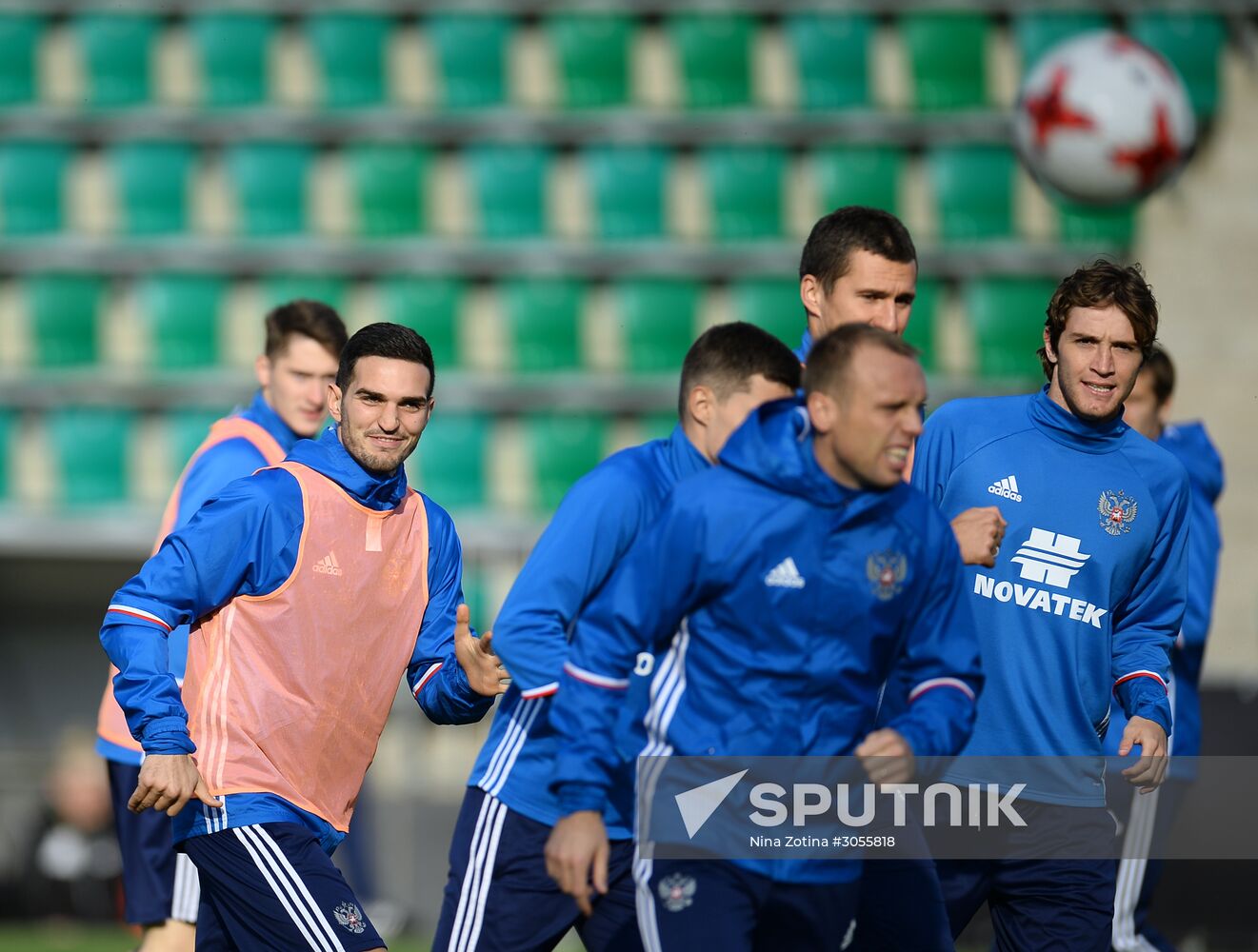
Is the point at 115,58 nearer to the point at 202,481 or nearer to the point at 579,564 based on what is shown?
the point at 202,481

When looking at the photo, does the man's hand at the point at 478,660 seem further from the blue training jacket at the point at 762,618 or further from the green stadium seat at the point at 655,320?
the green stadium seat at the point at 655,320

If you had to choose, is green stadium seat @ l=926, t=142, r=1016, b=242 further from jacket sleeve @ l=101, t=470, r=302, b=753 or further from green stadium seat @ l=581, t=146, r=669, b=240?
jacket sleeve @ l=101, t=470, r=302, b=753

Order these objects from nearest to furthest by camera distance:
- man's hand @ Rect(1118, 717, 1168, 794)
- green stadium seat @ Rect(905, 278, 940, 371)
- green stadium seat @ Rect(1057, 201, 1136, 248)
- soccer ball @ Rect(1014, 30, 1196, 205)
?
man's hand @ Rect(1118, 717, 1168, 794) < soccer ball @ Rect(1014, 30, 1196, 205) < green stadium seat @ Rect(905, 278, 940, 371) < green stadium seat @ Rect(1057, 201, 1136, 248)

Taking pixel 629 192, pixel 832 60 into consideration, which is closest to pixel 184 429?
pixel 629 192

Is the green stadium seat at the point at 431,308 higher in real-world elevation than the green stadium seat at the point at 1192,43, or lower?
lower

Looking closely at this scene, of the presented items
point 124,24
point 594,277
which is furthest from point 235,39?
point 594,277

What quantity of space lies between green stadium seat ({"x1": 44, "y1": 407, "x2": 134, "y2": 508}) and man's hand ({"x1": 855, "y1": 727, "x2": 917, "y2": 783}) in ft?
30.8

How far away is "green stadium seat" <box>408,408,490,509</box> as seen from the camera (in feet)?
38.5

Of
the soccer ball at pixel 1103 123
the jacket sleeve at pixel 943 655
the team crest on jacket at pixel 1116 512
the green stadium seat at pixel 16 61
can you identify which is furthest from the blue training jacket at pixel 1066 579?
the green stadium seat at pixel 16 61

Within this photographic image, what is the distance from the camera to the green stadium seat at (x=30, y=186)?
40.8 ft

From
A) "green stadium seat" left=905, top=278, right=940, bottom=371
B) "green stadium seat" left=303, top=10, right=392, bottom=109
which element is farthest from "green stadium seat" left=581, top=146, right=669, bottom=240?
"green stadium seat" left=905, top=278, right=940, bottom=371

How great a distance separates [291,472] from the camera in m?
4.32

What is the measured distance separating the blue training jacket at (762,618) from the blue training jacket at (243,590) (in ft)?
2.82

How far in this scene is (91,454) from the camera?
1187 centimetres
